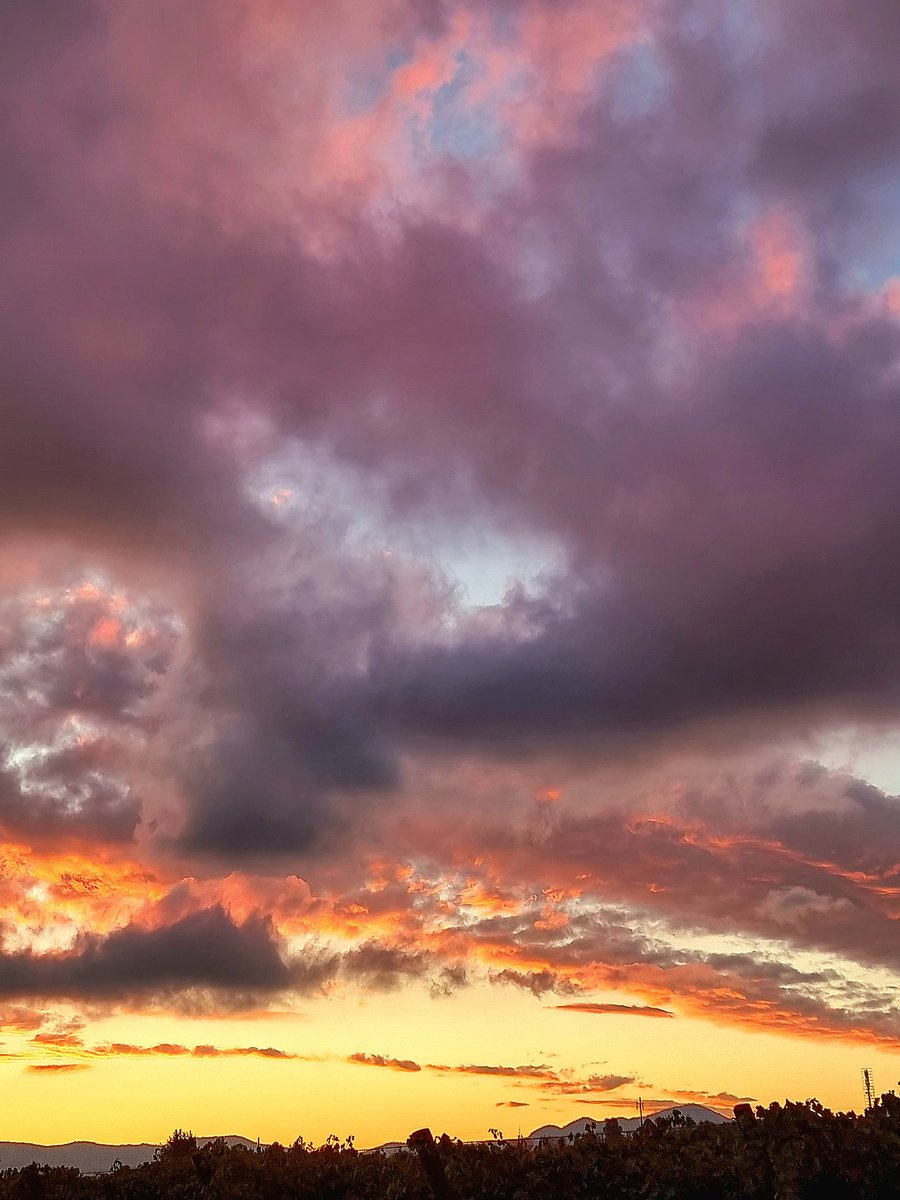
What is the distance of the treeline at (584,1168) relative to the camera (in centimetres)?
2842

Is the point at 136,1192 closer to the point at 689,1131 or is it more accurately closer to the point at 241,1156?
the point at 241,1156

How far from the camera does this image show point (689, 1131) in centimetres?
3059

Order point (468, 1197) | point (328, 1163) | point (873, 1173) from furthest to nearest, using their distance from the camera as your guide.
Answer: point (328, 1163)
point (468, 1197)
point (873, 1173)

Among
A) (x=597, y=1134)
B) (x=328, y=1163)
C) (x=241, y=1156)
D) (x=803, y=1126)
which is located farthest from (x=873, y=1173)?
(x=241, y=1156)

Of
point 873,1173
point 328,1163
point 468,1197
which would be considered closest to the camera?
point 873,1173

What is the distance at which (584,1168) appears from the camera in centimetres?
3002

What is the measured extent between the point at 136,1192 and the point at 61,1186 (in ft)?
8.31

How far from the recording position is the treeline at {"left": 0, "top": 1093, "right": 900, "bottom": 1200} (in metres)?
28.4

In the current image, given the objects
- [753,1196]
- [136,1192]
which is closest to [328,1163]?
[136,1192]

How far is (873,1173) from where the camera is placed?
28.2 metres

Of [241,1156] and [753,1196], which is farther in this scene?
[241,1156]

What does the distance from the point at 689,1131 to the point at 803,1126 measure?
309 cm

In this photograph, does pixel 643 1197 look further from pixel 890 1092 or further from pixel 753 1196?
pixel 890 1092

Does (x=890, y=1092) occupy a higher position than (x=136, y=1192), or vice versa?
(x=890, y=1092)
